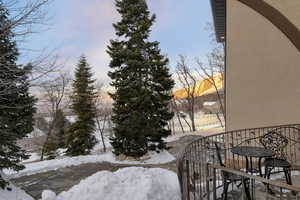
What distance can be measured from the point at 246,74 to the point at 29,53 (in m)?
5.10

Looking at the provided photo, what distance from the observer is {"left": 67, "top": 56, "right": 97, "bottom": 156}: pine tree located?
1477 centimetres

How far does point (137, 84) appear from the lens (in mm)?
10539

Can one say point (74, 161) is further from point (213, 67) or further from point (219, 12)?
point (213, 67)

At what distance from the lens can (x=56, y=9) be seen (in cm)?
434

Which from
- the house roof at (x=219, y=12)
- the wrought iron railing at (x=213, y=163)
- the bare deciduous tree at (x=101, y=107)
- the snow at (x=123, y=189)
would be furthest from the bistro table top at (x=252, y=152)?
the bare deciduous tree at (x=101, y=107)

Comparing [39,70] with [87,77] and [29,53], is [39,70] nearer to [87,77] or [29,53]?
[29,53]

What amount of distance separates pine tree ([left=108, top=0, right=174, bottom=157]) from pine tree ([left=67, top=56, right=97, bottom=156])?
4905 mm

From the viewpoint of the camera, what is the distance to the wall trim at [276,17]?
312 cm

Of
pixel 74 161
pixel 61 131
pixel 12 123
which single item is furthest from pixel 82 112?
pixel 12 123

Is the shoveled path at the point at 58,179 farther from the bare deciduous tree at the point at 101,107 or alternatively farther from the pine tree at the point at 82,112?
the bare deciduous tree at the point at 101,107

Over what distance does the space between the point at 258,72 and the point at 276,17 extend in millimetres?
2687

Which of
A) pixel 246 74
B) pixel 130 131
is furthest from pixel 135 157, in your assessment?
pixel 246 74

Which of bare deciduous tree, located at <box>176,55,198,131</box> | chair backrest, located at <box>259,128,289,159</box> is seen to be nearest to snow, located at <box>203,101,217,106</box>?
bare deciduous tree, located at <box>176,55,198,131</box>

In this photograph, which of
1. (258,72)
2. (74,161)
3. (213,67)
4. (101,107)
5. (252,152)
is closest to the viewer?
(252,152)
